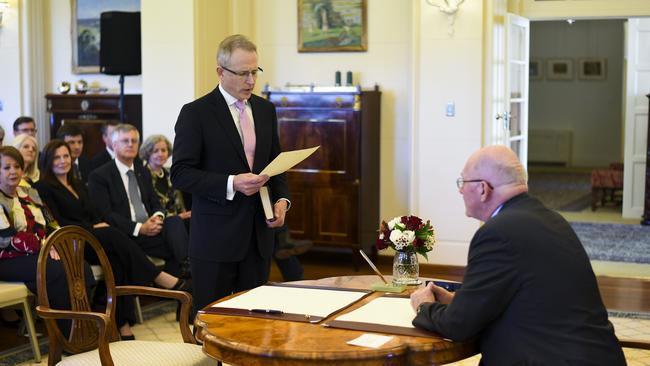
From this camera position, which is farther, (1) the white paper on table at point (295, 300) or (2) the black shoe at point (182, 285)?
(2) the black shoe at point (182, 285)

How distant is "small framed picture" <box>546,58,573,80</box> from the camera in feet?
59.7

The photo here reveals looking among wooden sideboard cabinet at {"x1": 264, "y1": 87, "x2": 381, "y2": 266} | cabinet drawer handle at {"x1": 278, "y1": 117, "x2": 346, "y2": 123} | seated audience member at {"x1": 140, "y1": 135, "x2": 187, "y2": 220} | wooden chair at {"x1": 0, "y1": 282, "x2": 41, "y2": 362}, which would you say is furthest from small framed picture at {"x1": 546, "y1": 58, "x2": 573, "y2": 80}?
wooden chair at {"x1": 0, "y1": 282, "x2": 41, "y2": 362}


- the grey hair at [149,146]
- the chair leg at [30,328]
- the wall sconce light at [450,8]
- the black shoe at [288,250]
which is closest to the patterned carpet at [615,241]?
the wall sconce light at [450,8]

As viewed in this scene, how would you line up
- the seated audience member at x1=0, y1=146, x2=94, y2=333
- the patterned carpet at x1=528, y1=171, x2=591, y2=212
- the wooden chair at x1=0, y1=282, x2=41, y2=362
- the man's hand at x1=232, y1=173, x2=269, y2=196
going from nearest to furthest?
the man's hand at x1=232, y1=173, x2=269, y2=196, the wooden chair at x1=0, y1=282, x2=41, y2=362, the seated audience member at x1=0, y1=146, x2=94, y2=333, the patterned carpet at x1=528, y1=171, x2=591, y2=212

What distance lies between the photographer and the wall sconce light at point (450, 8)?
Result: 7.69 m

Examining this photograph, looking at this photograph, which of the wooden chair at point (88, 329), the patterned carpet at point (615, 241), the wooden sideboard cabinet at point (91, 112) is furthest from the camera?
the wooden sideboard cabinet at point (91, 112)

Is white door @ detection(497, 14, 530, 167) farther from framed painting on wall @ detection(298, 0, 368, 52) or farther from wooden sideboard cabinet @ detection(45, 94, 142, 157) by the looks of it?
wooden sideboard cabinet @ detection(45, 94, 142, 157)

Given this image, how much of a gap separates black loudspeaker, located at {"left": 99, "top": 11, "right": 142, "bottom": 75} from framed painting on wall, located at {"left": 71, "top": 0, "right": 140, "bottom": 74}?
0.97 metres

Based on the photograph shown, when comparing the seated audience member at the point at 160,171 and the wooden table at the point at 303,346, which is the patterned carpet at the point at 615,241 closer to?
the seated audience member at the point at 160,171

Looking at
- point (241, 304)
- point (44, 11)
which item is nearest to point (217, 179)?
point (241, 304)

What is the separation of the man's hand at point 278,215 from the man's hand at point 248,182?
0.22 metres

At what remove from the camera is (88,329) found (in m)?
3.66

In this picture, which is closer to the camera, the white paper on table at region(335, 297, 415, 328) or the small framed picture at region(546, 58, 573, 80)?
the white paper on table at region(335, 297, 415, 328)

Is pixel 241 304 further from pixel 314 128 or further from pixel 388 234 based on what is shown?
pixel 314 128
